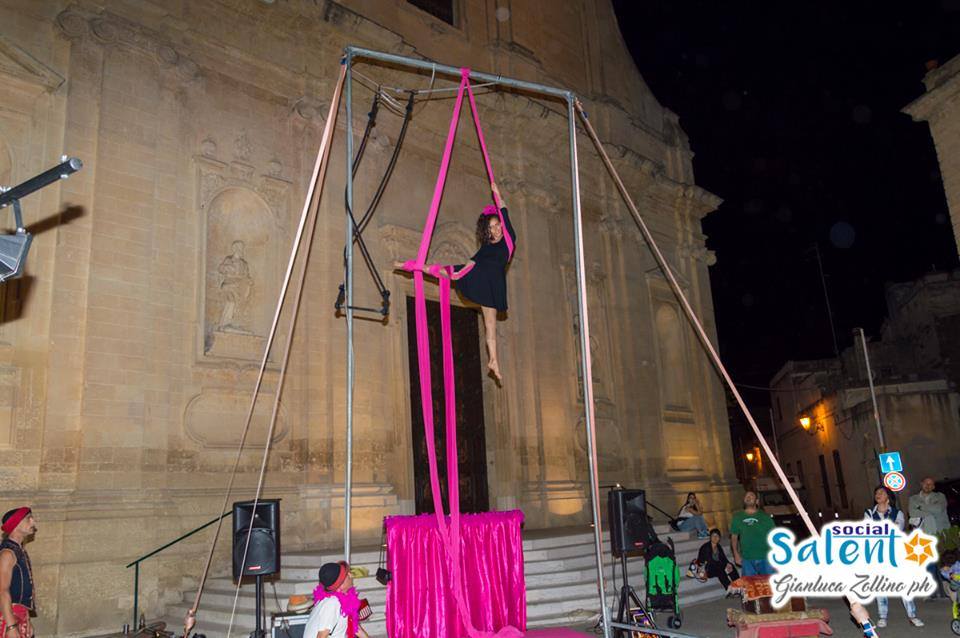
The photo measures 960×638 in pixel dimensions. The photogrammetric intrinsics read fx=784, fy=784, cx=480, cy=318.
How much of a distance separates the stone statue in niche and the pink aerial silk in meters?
4.56

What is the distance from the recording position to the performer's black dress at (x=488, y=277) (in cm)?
707

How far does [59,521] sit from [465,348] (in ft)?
24.0

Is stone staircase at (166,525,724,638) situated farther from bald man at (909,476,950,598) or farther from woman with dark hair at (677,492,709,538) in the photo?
bald man at (909,476,950,598)

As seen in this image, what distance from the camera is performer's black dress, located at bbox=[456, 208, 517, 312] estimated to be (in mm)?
7066

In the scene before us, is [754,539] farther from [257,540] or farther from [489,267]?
[257,540]

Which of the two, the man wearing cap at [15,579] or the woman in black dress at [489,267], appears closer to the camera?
the man wearing cap at [15,579]

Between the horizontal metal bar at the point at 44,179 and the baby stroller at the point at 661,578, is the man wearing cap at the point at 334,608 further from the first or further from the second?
the baby stroller at the point at 661,578

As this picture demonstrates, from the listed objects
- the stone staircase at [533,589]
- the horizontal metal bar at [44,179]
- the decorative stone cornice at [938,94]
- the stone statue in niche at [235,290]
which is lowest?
the stone staircase at [533,589]

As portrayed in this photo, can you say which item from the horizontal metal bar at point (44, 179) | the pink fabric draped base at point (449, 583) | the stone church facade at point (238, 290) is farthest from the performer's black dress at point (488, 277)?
the stone church facade at point (238, 290)

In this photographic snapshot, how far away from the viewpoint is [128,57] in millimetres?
10469

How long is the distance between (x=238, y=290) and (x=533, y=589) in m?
5.67

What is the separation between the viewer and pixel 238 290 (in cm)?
1102

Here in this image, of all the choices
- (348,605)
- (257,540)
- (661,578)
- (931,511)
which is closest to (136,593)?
(257,540)

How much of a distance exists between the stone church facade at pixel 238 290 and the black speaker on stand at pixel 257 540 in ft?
9.47
